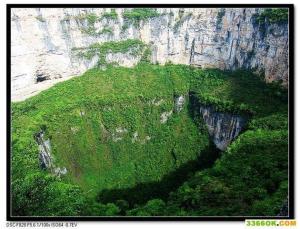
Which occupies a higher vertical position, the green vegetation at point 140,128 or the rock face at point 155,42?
the rock face at point 155,42

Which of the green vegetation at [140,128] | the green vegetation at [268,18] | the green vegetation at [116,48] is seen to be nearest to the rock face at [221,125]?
the green vegetation at [140,128]

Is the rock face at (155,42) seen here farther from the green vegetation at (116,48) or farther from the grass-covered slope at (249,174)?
the grass-covered slope at (249,174)

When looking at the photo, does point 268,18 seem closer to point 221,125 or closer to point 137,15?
point 221,125

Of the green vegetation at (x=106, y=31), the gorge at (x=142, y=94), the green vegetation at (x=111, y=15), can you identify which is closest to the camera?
the gorge at (x=142, y=94)

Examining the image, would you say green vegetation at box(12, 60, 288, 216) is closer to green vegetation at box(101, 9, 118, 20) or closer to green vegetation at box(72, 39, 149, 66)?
green vegetation at box(72, 39, 149, 66)

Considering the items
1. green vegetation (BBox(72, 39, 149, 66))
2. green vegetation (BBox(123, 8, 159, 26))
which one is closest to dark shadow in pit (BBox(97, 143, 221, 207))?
green vegetation (BBox(72, 39, 149, 66))

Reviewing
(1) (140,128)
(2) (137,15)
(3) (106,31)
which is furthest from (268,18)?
(3) (106,31)
